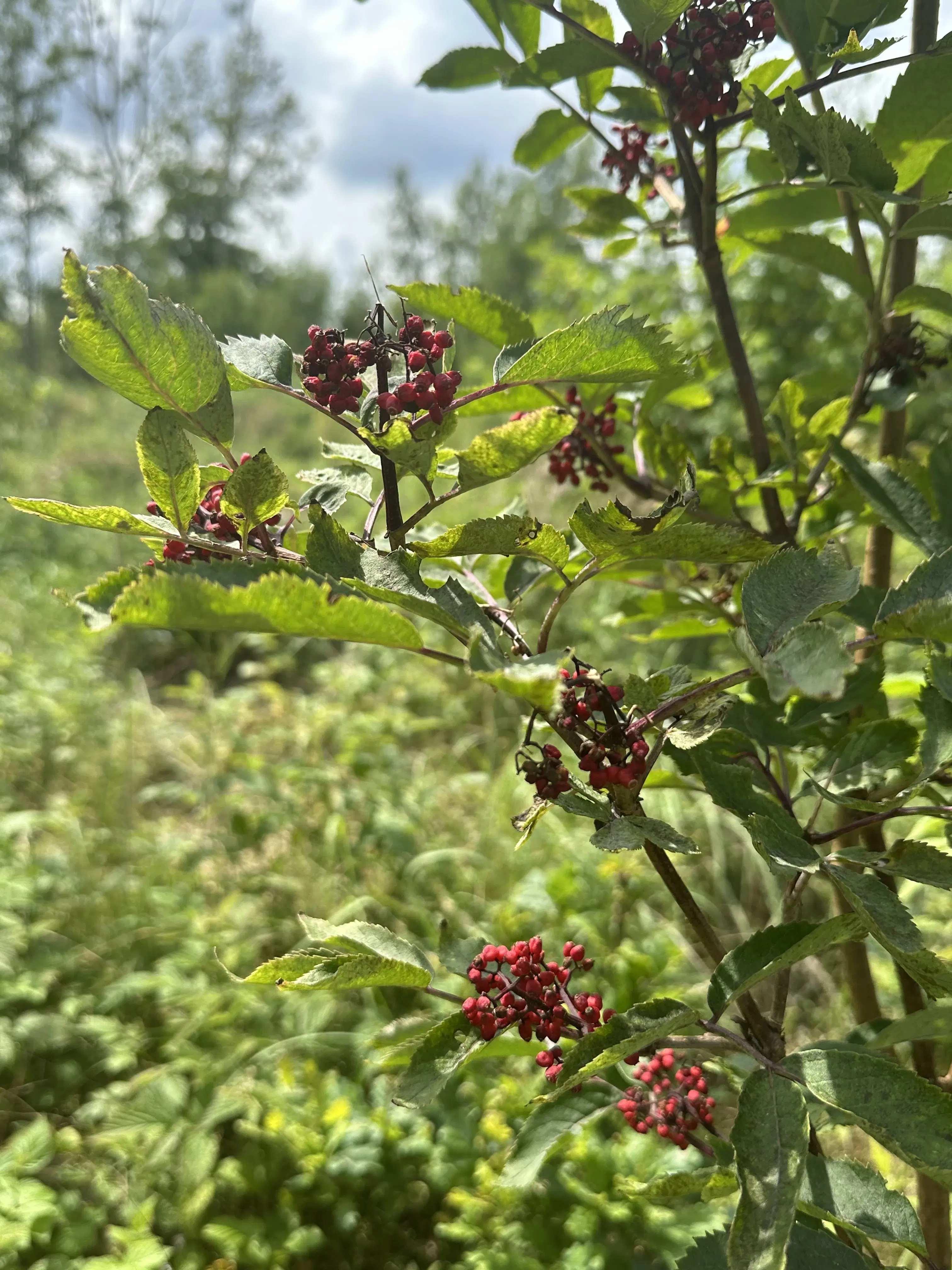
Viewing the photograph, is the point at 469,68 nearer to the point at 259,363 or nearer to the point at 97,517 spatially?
the point at 259,363

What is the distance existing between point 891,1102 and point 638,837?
7.3 inches

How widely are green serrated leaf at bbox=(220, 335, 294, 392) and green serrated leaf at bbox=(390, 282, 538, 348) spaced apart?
0.16 metres

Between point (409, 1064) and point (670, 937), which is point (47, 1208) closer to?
point (409, 1064)

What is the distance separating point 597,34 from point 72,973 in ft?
6.87

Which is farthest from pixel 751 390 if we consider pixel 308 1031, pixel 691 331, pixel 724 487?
pixel 691 331

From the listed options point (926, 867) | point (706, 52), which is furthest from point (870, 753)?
point (706, 52)

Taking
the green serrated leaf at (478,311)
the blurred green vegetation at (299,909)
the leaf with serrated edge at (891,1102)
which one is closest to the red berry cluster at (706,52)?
the green serrated leaf at (478,311)

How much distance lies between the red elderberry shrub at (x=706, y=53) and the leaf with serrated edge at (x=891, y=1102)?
491 mm

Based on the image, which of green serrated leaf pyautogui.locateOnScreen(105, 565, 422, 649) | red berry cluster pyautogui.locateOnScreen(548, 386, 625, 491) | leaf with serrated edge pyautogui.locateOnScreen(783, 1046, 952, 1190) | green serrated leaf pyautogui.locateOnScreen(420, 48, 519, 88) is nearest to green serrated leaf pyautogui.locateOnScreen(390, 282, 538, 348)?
red berry cluster pyautogui.locateOnScreen(548, 386, 625, 491)

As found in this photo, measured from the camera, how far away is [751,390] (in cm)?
68

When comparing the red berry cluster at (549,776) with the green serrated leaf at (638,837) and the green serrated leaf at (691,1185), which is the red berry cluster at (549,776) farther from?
the green serrated leaf at (691,1185)

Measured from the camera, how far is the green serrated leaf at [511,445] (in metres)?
0.42

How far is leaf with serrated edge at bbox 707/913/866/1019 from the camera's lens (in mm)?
419

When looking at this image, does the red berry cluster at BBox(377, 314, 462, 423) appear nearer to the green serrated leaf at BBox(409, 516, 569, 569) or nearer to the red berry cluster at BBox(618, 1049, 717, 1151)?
the green serrated leaf at BBox(409, 516, 569, 569)
